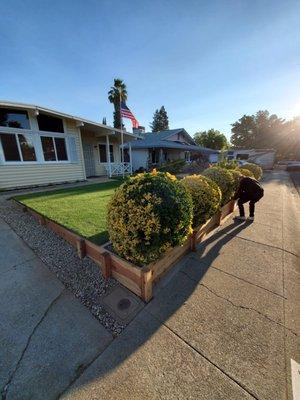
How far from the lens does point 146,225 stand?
2539 millimetres

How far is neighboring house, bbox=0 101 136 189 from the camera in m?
8.73

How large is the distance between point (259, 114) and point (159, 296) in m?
69.1

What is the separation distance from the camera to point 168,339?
2.20 metres

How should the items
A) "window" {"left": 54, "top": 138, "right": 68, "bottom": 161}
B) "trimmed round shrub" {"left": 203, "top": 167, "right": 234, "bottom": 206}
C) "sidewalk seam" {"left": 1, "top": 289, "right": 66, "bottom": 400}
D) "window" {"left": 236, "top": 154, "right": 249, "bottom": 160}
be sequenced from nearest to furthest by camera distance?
"sidewalk seam" {"left": 1, "top": 289, "right": 66, "bottom": 400} → "trimmed round shrub" {"left": 203, "top": 167, "right": 234, "bottom": 206} → "window" {"left": 54, "top": 138, "right": 68, "bottom": 161} → "window" {"left": 236, "top": 154, "right": 249, "bottom": 160}

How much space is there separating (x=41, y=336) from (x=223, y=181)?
529 cm

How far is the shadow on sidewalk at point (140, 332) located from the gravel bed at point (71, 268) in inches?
8.2

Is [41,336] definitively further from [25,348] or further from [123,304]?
[123,304]

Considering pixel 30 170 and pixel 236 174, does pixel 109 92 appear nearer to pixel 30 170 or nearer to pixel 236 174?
pixel 30 170

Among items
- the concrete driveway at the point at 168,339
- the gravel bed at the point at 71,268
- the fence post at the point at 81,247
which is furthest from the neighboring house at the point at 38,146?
the fence post at the point at 81,247

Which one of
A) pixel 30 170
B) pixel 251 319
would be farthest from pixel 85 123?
pixel 251 319

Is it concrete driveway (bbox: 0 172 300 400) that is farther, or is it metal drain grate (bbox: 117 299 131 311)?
metal drain grate (bbox: 117 299 131 311)

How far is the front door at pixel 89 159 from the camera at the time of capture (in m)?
13.6

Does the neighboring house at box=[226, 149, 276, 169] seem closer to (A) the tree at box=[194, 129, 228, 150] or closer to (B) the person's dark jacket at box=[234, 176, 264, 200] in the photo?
(A) the tree at box=[194, 129, 228, 150]

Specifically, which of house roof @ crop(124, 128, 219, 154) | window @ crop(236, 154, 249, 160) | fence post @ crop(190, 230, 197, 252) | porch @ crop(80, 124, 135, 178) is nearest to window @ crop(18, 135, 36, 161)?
porch @ crop(80, 124, 135, 178)
